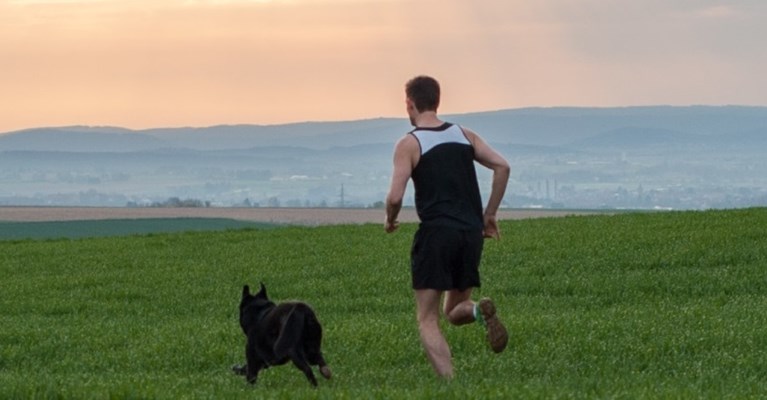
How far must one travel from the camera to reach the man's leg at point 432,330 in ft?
43.6

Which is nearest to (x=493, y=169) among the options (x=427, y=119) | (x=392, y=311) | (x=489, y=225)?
(x=489, y=225)

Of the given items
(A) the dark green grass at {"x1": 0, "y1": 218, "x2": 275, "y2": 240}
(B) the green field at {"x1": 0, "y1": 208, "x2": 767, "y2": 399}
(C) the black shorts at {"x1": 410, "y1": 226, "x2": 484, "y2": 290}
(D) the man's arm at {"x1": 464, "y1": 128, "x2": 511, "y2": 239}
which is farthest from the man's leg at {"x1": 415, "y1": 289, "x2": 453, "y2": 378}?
(A) the dark green grass at {"x1": 0, "y1": 218, "x2": 275, "y2": 240}

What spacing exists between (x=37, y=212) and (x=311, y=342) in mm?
73644

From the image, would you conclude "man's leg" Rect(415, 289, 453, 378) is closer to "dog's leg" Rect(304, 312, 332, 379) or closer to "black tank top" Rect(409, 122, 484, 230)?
"black tank top" Rect(409, 122, 484, 230)

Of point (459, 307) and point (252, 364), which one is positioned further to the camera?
point (252, 364)

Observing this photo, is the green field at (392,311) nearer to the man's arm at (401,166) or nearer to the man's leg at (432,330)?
the man's leg at (432,330)

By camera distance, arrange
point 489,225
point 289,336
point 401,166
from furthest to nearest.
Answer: point 489,225 < point 289,336 < point 401,166

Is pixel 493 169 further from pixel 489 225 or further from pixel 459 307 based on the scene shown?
pixel 459 307

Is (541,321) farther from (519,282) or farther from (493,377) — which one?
(519,282)

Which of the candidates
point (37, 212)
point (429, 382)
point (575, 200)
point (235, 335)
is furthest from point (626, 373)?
point (575, 200)

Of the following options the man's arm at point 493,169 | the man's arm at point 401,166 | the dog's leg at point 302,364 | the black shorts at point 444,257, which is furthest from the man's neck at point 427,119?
the dog's leg at point 302,364

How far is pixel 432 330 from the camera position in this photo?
44.1ft

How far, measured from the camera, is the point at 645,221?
36.1 metres

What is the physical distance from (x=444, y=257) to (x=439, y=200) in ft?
1.55
